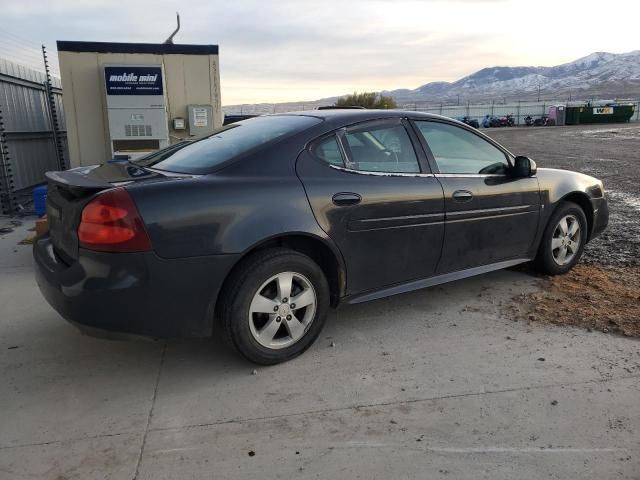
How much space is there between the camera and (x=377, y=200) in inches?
140

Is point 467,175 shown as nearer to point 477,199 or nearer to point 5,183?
point 477,199

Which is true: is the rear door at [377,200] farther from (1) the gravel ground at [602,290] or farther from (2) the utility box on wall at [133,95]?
(2) the utility box on wall at [133,95]

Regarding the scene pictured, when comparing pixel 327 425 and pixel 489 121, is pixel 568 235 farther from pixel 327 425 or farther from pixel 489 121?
pixel 489 121

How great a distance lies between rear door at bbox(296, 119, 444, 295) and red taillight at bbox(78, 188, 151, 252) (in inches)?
40.9

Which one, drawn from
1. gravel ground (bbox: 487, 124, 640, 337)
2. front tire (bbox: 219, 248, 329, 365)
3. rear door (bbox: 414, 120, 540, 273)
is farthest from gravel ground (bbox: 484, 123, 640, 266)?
front tire (bbox: 219, 248, 329, 365)

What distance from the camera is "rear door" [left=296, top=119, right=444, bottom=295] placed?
11.1 ft

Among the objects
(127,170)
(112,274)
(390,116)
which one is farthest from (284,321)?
(390,116)

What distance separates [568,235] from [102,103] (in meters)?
7.09

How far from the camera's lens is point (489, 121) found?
1965 inches

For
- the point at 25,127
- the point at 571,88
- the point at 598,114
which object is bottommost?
the point at 598,114

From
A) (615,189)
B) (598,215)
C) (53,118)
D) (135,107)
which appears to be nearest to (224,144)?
(598,215)

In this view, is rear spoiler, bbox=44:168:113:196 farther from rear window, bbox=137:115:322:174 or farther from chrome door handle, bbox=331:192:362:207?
chrome door handle, bbox=331:192:362:207

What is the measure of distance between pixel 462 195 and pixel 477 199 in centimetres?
17

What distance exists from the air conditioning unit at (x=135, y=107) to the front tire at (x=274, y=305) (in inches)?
232
